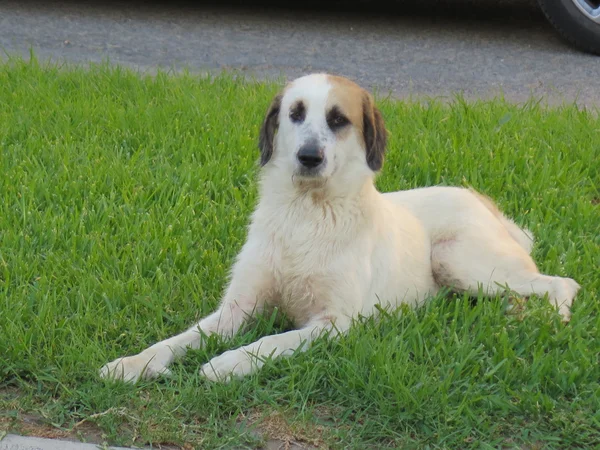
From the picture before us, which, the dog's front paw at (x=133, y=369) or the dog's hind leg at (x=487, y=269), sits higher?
the dog's hind leg at (x=487, y=269)

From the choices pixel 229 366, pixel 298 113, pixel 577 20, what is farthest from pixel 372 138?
pixel 577 20

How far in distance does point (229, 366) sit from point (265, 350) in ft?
0.56

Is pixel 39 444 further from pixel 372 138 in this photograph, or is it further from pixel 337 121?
pixel 372 138

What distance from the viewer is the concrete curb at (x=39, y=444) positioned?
317 centimetres

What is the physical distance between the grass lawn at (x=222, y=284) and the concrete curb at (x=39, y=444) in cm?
10

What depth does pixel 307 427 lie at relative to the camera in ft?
11.1

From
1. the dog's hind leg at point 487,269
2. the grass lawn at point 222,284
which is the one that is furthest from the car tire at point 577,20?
the dog's hind leg at point 487,269

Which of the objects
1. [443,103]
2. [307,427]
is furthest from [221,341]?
[443,103]

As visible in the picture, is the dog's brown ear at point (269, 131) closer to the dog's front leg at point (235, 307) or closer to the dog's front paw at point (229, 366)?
Answer: the dog's front leg at point (235, 307)

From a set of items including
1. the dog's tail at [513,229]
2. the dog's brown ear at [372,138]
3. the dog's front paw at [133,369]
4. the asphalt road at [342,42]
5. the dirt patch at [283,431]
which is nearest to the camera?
the dirt patch at [283,431]

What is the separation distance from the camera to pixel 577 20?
7.49m

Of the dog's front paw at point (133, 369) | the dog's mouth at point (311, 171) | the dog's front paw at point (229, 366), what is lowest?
the dog's front paw at point (133, 369)

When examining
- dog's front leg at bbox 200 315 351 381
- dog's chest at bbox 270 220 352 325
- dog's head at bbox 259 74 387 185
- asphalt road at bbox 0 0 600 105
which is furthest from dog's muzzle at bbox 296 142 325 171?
asphalt road at bbox 0 0 600 105

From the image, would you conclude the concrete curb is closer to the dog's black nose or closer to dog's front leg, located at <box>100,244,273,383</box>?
dog's front leg, located at <box>100,244,273,383</box>
